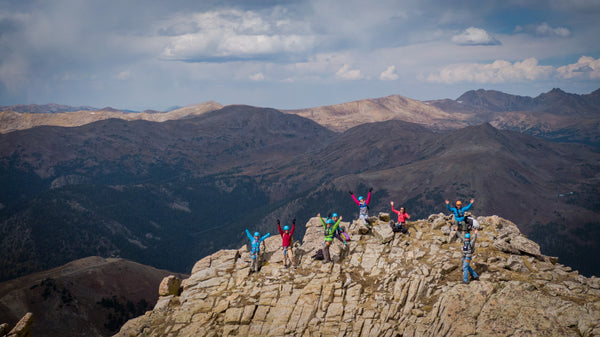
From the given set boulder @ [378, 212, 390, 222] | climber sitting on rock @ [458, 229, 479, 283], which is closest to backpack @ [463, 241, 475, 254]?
climber sitting on rock @ [458, 229, 479, 283]

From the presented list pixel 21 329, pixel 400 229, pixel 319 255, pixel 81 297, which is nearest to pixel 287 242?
pixel 319 255

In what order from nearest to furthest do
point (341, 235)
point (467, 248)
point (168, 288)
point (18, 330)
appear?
point (467, 248) < point (18, 330) < point (168, 288) < point (341, 235)

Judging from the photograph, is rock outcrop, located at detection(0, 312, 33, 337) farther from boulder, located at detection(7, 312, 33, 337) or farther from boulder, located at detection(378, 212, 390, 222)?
boulder, located at detection(378, 212, 390, 222)

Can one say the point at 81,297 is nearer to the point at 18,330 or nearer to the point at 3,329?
the point at 3,329

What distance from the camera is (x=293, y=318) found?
28.2 m

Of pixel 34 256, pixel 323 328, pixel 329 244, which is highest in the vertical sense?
pixel 329 244

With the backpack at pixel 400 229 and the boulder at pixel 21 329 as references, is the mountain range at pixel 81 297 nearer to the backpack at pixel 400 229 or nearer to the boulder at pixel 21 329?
the boulder at pixel 21 329

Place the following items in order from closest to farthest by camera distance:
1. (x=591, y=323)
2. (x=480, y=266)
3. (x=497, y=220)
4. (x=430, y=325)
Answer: (x=591, y=323) < (x=430, y=325) < (x=480, y=266) < (x=497, y=220)

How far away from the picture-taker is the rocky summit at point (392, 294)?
76.2ft

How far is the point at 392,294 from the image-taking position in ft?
93.0

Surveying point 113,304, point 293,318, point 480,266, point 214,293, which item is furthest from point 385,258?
point 113,304

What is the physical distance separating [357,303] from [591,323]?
15.1 m

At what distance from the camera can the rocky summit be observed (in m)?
23.2

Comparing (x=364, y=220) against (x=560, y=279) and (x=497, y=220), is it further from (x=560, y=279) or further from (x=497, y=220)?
(x=560, y=279)
